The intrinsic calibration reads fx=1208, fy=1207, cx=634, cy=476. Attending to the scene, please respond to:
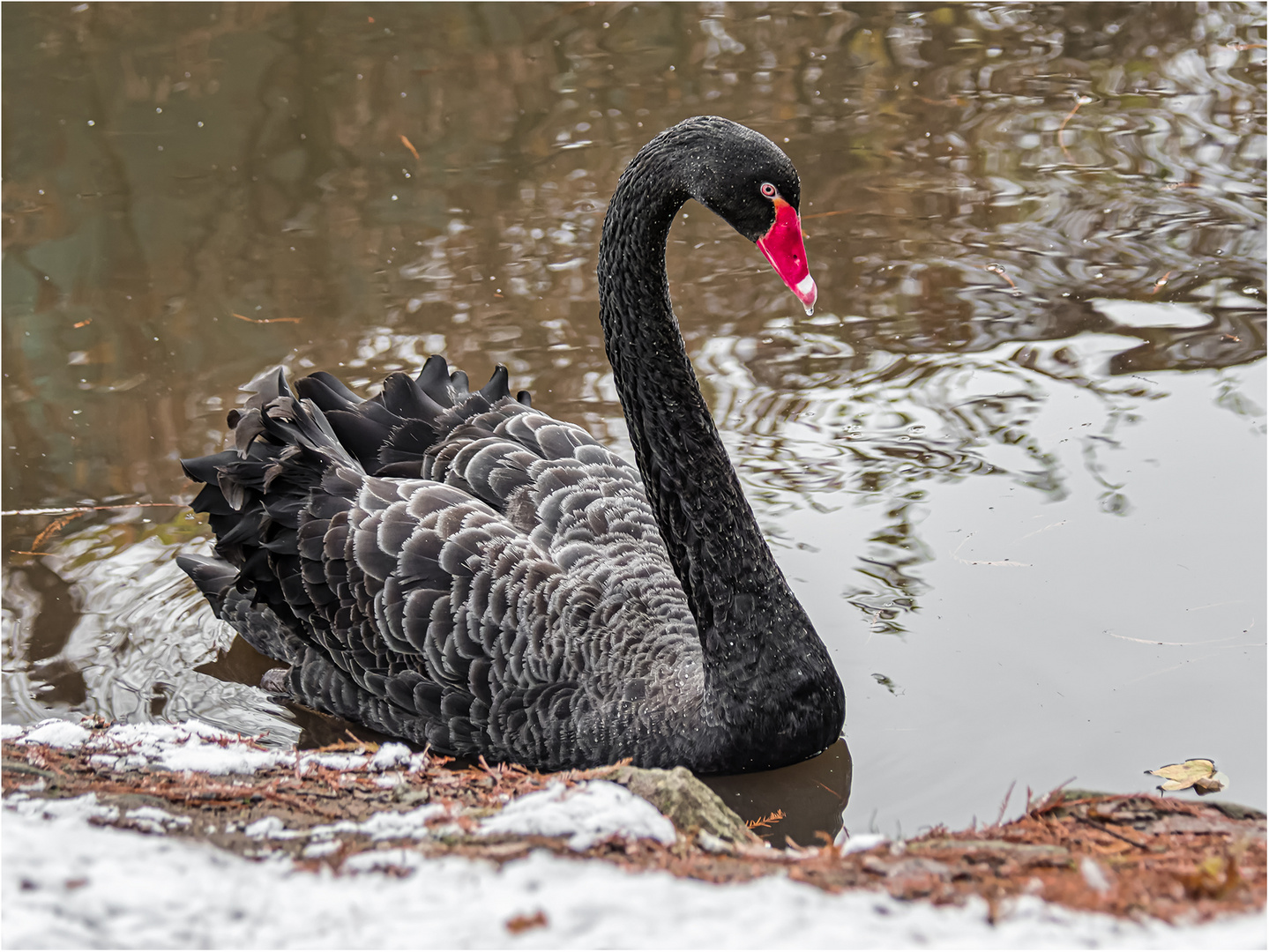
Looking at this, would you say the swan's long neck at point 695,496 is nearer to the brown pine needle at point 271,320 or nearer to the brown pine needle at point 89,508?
the brown pine needle at point 89,508

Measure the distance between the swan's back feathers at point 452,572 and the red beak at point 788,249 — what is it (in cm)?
114

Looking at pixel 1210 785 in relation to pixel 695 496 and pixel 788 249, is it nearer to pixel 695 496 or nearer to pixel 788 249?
pixel 695 496

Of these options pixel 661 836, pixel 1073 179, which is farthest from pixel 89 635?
pixel 1073 179

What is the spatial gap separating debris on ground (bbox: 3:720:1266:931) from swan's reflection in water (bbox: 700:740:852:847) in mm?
872

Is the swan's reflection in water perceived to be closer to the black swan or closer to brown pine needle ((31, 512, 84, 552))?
the black swan

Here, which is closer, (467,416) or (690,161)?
(690,161)

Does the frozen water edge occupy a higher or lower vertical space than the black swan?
higher

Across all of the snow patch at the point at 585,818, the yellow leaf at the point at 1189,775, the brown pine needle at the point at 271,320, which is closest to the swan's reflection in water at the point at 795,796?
the yellow leaf at the point at 1189,775

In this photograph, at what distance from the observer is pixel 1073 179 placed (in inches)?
263

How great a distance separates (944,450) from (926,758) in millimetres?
1681

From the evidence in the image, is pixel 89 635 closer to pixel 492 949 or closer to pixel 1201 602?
pixel 492 949

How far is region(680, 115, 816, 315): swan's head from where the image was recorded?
10.3 feet

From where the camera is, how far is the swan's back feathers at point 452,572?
11.8 feet

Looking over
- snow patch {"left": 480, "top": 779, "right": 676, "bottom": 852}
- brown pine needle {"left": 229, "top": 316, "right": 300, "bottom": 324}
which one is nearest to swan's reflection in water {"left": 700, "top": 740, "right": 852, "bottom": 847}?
snow patch {"left": 480, "top": 779, "right": 676, "bottom": 852}
